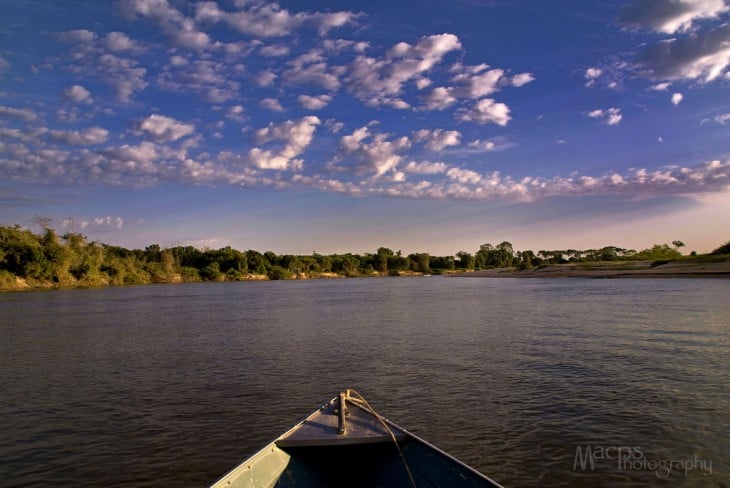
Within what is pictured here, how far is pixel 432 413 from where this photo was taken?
1288 centimetres

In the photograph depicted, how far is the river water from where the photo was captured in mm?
9836

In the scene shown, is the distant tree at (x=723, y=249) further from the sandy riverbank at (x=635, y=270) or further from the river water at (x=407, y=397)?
the river water at (x=407, y=397)

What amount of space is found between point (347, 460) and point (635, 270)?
113710mm

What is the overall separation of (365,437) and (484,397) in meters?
7.87

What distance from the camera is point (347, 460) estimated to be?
26.0 feet

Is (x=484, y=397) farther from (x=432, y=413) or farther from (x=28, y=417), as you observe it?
(x=28, y=417)

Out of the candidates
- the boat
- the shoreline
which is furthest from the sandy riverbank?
the boat

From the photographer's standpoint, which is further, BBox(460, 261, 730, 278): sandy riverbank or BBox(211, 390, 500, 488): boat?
BBox(460, 261, 730, 278): sandy riverbank

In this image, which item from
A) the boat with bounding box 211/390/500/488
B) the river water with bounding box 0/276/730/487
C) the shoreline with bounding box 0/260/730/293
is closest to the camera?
the boat with bounding box 211/390/500/488

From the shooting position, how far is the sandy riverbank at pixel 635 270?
267ft

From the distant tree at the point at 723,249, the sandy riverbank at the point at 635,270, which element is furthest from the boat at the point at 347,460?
the distant tree at the point at 723,249

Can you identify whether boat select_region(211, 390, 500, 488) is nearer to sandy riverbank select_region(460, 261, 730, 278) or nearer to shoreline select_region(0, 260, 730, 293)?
shoreline select_region(0, 260, 730, 293)

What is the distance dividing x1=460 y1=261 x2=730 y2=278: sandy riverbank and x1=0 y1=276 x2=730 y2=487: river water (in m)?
63.7

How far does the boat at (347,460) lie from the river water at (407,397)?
272 centimetres
